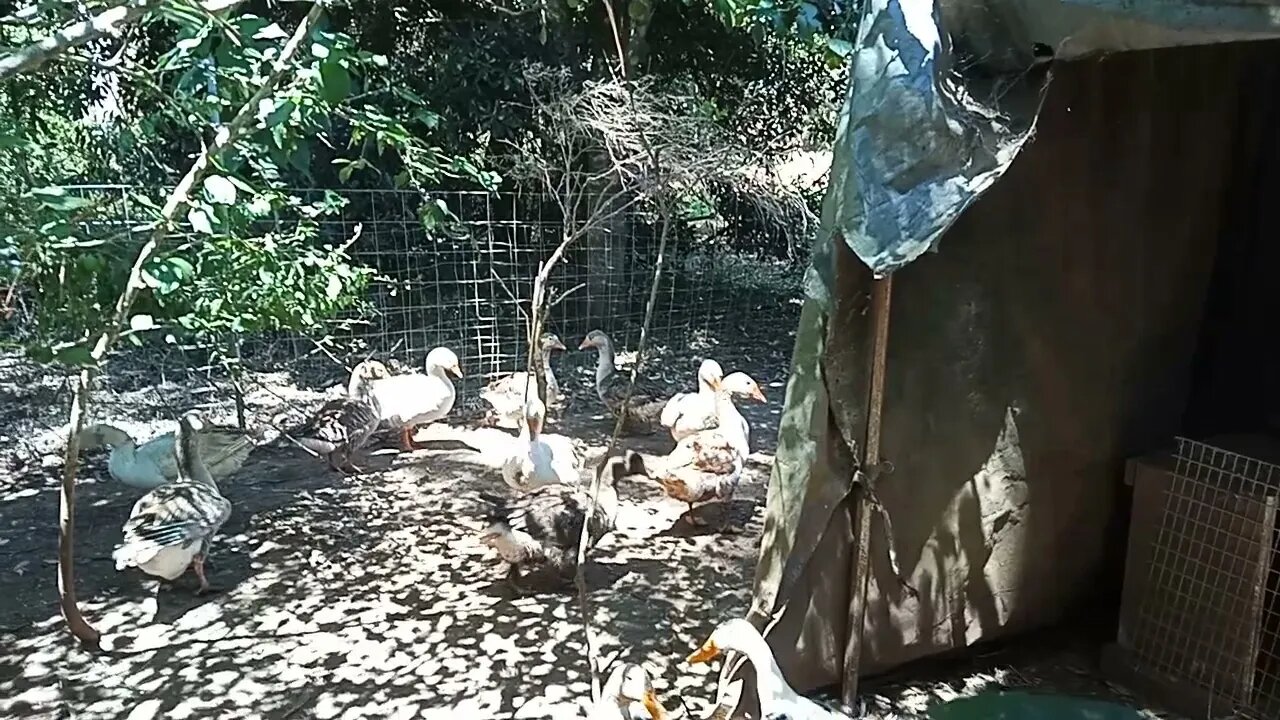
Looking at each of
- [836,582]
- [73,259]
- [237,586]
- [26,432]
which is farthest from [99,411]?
[836,582]

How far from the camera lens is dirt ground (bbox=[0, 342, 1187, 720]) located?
137 inches

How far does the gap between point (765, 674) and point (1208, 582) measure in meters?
1.75

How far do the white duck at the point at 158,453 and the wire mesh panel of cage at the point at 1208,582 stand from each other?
422cm

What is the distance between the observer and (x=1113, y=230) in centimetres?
370

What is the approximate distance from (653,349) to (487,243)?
1682mm

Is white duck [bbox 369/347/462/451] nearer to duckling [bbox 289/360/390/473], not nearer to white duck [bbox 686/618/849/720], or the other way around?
duckling [bbox 289/360/390/473]

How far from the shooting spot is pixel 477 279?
6.98 metres

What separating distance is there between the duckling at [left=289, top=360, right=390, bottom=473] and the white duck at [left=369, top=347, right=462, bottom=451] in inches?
3.5

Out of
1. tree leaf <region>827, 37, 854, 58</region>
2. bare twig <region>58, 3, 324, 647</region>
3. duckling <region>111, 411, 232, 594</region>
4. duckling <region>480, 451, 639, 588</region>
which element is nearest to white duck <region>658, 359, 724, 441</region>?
duckling <region>480, 451, 639, 588</region>

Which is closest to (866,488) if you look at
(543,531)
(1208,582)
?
(1208,582)

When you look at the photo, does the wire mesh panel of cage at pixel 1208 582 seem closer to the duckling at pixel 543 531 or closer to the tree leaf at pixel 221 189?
the duckling at pixel 543 531

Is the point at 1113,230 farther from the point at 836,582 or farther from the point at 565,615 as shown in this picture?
the point at 565,615

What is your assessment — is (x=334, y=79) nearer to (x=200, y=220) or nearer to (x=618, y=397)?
(x=200, y=220)

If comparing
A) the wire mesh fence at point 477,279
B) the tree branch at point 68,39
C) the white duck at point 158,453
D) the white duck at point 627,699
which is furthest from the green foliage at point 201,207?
the white duck at point 627,699
